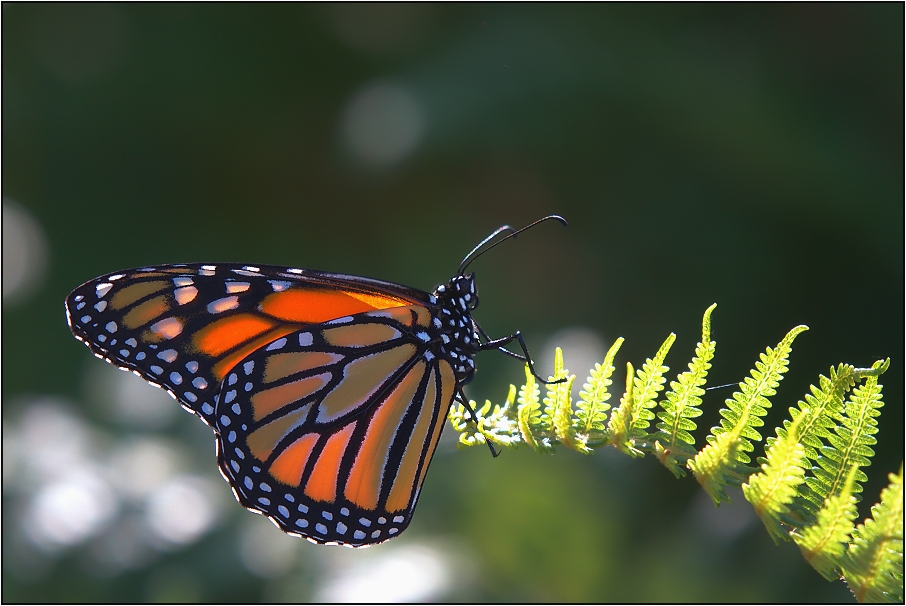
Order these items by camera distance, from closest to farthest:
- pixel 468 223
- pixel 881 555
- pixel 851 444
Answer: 1. pixel 881 555
2. pixel 851 444
3. pixel 468 223

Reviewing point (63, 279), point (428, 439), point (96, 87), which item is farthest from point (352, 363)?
point (96, 87)

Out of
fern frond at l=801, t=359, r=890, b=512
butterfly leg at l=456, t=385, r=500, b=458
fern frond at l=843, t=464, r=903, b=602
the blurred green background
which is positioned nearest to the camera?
fern frond at l=843, t=464, r=903, b=602

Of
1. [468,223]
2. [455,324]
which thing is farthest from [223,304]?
[468,223]

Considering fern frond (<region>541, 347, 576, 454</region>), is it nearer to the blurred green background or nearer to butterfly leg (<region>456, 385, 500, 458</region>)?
butterfly leg (<region>456, 385, 500, 458</region>)

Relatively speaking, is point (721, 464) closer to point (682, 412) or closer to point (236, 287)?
point (682, 412)

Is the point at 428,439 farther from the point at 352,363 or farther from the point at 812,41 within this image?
the point at 812,41

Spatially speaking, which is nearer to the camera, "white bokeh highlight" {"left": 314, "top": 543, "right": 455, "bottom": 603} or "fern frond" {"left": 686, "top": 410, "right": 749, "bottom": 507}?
"fern frond" {"left": 686, "top": 410, "right": 749, "bottom": 507}

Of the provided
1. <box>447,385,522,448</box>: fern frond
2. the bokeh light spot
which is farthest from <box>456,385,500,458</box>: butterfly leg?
the bokeh light spot
